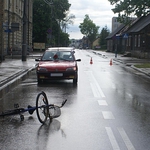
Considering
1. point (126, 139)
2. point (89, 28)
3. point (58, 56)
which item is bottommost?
point (126, 139)

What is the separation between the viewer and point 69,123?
7.07 metres

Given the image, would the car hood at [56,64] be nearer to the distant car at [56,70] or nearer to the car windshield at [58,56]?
the distant car at [56,70]

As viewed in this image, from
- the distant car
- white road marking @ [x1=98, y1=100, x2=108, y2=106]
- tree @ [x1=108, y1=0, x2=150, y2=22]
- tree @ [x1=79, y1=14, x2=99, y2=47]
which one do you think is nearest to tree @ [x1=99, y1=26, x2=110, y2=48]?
tree @ [x1=79, y1=14, x2=99, y2=47]

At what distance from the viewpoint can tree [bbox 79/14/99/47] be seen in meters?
176

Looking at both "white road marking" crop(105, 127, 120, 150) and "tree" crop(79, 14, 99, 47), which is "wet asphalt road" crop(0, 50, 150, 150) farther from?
"tree" crop(79, 14, 99, 47)

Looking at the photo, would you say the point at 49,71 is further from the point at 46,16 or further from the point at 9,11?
the point at 46,16

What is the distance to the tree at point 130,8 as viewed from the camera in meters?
25.3

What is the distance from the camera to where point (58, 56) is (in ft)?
50.4

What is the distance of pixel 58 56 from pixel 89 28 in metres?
163

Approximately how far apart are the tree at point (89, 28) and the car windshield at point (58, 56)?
161 m

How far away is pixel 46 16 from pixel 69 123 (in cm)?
6314

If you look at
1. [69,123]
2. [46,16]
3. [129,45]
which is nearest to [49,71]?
[69,123]

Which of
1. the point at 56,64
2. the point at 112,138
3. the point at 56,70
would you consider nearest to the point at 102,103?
the point at 112,138

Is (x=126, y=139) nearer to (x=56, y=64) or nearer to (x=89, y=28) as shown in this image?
(x=56, y=64)
